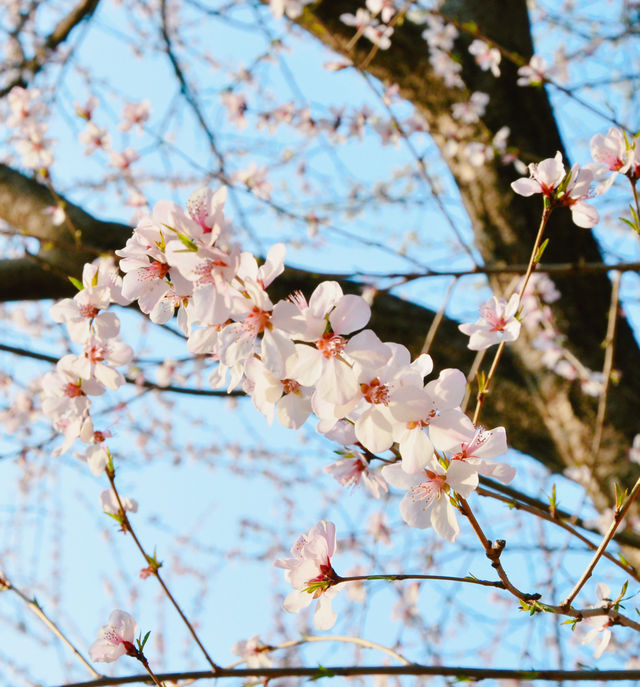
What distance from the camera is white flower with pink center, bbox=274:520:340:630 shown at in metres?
0.80

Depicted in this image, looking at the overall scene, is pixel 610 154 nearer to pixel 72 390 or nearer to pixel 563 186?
pixel 563 186

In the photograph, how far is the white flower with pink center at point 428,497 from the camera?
708 millimetres

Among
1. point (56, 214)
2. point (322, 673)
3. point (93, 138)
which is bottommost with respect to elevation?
point (322, 673)

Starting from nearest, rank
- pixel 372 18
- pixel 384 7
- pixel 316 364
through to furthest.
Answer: pixel 316 364 → pixel 384 7 → pixel 372 18

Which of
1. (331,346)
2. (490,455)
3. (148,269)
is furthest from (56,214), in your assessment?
(490,455)

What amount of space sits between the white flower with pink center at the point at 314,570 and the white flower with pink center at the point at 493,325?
1.08ft

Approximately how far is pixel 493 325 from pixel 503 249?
1749 millimetres

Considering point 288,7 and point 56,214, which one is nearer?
point 56,214

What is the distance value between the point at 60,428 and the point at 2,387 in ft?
7.50

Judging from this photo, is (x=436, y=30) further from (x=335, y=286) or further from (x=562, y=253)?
(x=335, y=286)

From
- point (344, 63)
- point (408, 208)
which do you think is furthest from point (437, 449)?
point (408, 208)

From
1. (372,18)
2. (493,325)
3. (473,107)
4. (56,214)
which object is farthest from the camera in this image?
(473,107)

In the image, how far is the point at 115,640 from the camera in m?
0.95

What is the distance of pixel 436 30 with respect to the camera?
263cm
